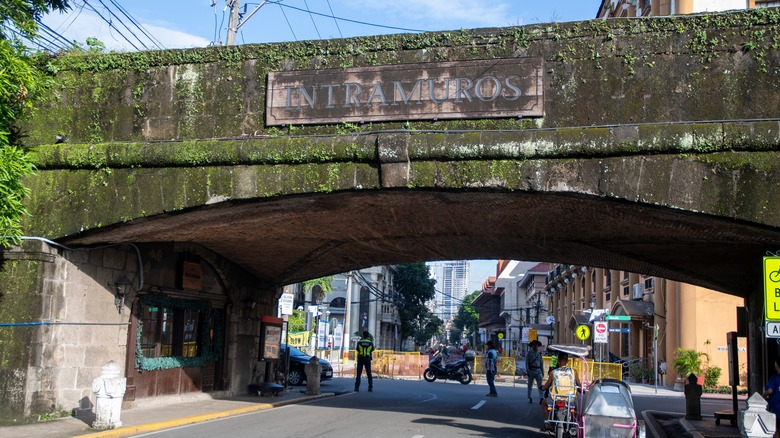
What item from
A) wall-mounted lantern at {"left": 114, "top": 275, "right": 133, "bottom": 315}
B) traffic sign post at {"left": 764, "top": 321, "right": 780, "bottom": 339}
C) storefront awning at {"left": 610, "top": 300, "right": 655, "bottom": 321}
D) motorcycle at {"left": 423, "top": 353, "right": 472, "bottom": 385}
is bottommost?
motorcycle at {"left": 423, "top": 353, "right": 472, "bottom": 385}

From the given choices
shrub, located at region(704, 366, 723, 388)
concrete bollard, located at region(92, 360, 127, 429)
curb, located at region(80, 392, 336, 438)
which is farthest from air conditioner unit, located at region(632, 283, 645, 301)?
concrete bollard, located at region(92, 360, 127, 429)

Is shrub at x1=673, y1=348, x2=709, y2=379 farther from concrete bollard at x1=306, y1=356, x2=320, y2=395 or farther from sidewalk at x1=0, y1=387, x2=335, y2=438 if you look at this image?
concrete bollard at x1=306, y1=356, x2=320, y2=395

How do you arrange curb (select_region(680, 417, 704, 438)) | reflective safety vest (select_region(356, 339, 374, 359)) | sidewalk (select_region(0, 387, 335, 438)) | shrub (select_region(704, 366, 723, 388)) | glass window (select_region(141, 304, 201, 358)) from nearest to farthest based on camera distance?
1. sidewalk (select_region(0, 387, 335, 438))
2. curb (select_region(680, 417, 704, 438))
3. glass window (select_region(141, 304, 201, 358))
4. reflective safety vest (select_region(356, 339, 374, 359))
5. shrub (select_region(704, 366, 723, 388))

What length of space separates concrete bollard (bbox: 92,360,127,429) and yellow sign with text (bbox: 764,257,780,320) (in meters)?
9.74

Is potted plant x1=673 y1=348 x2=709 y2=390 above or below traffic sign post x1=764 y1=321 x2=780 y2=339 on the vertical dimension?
below

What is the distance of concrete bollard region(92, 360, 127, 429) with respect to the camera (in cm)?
1195

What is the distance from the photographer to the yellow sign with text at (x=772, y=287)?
9.64 metres

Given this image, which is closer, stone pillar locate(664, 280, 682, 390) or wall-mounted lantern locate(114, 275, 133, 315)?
wall-mounted lantern locate(114, 275, 133, 315)

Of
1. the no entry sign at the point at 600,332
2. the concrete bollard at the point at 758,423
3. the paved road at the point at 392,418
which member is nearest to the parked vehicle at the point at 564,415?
the paved road at the point at 392,418

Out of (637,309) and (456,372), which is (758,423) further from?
(637,309)

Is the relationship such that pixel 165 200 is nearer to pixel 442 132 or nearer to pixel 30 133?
pixel 30 133

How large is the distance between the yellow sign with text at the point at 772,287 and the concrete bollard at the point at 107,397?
974cm

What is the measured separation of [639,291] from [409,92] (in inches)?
1033

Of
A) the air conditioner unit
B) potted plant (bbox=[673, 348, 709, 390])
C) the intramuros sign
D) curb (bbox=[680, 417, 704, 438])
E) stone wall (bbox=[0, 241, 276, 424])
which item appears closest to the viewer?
the intramuros sign
